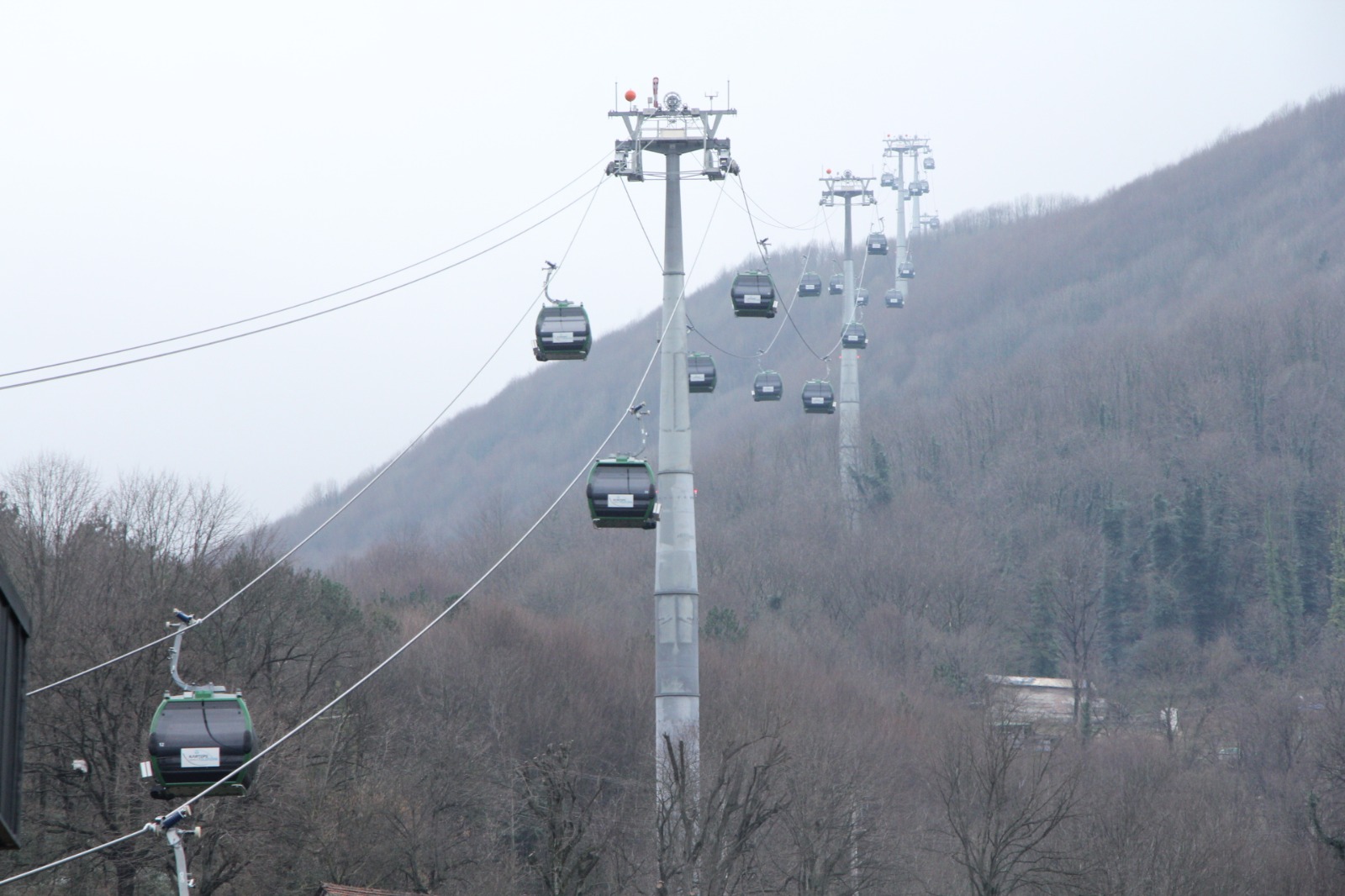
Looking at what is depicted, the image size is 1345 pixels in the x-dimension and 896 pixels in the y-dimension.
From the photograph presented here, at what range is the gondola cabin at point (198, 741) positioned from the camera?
62.7 feet

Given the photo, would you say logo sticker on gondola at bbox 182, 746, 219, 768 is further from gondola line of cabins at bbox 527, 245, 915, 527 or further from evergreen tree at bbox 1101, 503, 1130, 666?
evergreen tree at bbox 1101, 503, 1130, 666

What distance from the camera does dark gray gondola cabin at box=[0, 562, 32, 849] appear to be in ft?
45.6

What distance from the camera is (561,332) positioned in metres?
26.7

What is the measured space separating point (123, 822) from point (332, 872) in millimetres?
4049

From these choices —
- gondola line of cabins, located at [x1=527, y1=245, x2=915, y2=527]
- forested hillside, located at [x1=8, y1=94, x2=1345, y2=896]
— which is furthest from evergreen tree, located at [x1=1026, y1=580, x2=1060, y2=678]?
gondola line of cabins, located at [x1=527, y1=245, x2=915, y2=527]

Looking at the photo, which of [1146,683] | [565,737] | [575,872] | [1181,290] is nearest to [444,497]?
[1181,290]

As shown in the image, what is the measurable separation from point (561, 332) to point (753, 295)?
596 centimetres

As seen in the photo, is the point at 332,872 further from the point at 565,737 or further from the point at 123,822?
the point at 565,737

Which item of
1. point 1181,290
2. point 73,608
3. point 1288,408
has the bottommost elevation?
point 73,608

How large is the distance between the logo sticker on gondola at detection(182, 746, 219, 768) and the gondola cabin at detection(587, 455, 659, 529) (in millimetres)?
6662

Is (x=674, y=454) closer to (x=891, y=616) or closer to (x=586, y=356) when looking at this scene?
(x=586, y=356)

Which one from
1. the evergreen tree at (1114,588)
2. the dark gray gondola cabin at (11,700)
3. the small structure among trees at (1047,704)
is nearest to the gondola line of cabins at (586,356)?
the dark gray gondola cabin at (11,700)

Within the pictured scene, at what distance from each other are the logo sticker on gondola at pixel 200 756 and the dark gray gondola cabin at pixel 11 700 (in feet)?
13.6

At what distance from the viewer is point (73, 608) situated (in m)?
40.2
